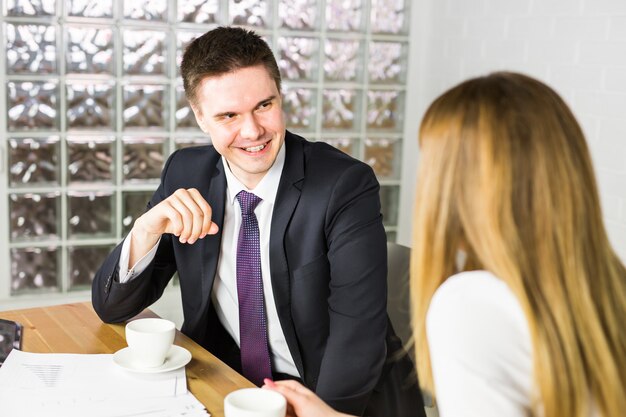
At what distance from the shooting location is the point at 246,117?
5.95ft

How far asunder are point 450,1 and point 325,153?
6.23 ft

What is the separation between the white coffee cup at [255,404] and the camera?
1080 mm

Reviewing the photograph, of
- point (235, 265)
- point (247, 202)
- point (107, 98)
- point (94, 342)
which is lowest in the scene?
point (94, 342)

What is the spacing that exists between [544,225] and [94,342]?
1041 mm

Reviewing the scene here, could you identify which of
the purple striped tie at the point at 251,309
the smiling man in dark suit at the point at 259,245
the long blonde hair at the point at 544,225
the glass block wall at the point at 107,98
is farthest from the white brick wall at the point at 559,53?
the long blonde hair at the point at 544,225

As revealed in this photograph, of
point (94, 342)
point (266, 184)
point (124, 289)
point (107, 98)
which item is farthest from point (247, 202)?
point (107, 98)

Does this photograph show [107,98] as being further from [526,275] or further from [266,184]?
[526,275]

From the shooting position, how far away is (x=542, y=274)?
886mm

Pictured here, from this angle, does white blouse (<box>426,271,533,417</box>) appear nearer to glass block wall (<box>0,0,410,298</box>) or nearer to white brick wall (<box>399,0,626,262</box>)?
white brick wall (<box>399,0,626,262</box>)

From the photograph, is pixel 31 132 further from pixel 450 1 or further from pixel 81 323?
pixel 450 1

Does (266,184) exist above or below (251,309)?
above

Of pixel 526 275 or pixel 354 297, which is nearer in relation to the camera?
pixel 526 275

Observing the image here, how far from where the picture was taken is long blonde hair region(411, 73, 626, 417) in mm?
871

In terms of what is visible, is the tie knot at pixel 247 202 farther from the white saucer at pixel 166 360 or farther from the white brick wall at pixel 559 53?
the white brick wall at pixel 559 53
